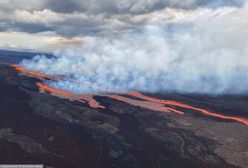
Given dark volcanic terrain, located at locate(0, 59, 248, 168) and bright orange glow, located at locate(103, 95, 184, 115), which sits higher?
bright orange glow, located at locate(103, 95, 184, 115)

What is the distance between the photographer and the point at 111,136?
62406 mm

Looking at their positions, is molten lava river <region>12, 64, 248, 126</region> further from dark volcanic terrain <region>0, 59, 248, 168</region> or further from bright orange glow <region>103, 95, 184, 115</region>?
dark volcanic terrain <region>0, 59, 248, 168</region>

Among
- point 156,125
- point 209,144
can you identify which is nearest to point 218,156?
point 209,144

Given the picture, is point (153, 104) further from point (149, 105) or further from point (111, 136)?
point (111, 136)

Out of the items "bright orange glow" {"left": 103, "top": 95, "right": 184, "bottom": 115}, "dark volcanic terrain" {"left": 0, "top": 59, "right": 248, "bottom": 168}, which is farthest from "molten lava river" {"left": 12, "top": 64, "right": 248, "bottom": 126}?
"dark volcanic terrain" {"left": 0, "top": 59, "right": 248, "bottom": 168}

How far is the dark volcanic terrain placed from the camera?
51.2 m

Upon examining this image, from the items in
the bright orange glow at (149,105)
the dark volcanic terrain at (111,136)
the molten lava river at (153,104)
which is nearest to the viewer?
the dark volcanic terrain at (111,136)

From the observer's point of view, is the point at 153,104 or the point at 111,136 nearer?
the point at 111,136

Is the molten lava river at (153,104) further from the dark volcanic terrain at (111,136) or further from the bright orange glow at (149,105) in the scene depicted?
the dark volcanic terrain at (111,136)

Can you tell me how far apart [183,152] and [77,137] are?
71.1 feet

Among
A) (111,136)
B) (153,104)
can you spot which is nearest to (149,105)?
(153,104)

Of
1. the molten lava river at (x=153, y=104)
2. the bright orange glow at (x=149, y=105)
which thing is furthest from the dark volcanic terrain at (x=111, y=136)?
the bright orange glow at (x=149, y=105)

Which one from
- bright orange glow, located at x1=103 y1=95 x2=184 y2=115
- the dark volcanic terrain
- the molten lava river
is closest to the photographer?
the dark volcanic terrain

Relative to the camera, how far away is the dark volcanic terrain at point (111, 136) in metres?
51.2
